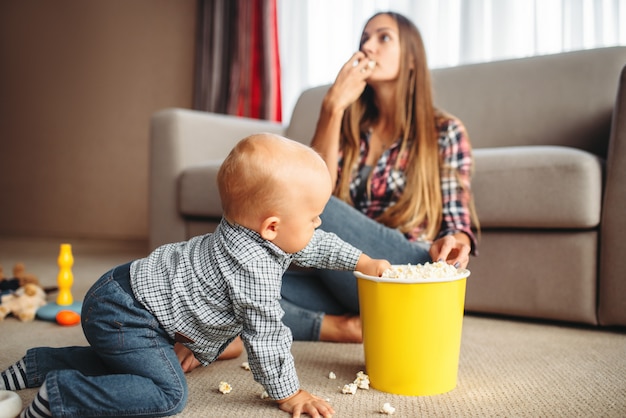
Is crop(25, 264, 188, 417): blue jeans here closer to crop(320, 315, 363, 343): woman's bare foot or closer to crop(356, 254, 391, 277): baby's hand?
crop(356, 254, 391, 277): baby's hand

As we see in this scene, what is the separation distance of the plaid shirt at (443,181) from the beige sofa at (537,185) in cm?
19

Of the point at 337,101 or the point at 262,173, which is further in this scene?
the point at 337,101

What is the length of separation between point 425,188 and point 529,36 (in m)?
1.52

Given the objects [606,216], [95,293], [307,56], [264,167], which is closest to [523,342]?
[606,216]

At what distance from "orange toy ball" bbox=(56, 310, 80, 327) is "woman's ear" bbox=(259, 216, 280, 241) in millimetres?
815

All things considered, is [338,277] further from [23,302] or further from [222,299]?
[23,302]

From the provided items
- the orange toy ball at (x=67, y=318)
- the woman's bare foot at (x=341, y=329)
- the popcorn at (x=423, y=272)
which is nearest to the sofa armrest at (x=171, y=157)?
the orange toy ball at (x=67, y=318)

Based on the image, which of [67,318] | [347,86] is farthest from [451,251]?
[67,318]

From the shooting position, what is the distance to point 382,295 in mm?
927

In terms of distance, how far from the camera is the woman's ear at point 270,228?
32.9 inches

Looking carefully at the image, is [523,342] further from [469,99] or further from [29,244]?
[29,244]

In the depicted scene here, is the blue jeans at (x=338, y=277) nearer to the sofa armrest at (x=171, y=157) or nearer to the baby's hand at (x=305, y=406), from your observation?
the baby's hand at (x=305, y=406)

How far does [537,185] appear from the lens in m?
1.46

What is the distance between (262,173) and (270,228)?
88 millimetres
